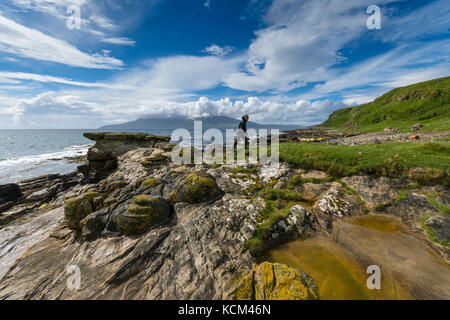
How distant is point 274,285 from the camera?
5.14 meters

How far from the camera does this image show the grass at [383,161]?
9.84 meters

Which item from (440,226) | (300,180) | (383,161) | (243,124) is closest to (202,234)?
(300,180)

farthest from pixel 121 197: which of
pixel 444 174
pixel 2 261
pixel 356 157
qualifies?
pixel 444 174

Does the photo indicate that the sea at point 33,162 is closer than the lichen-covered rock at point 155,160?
No

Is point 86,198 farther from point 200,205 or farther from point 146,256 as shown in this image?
point 200,205

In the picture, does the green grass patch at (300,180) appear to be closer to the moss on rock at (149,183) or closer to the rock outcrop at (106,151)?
the moss on rock at (149,183)

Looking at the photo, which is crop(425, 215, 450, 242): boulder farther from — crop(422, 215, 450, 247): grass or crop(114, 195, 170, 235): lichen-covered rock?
crop(114, 195, 170, 235): lichen-covered rock

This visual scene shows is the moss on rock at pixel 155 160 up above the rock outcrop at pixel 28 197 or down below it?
above

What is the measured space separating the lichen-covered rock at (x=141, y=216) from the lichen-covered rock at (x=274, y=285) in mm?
5656

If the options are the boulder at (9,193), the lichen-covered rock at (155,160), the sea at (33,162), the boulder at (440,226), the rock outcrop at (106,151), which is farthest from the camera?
the sea at (33,162)

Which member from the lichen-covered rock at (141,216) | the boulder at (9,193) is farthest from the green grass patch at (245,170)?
the boulder at (9,193)

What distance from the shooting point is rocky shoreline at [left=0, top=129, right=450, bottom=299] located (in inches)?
230

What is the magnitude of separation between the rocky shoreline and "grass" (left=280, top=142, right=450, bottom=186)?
68cm

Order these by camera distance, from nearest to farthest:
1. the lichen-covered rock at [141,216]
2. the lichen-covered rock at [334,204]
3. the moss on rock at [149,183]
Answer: the lichen-covered rock at [141,216] < the lichen-covered rock at [334,204] < the moss on rock at [149,183]
